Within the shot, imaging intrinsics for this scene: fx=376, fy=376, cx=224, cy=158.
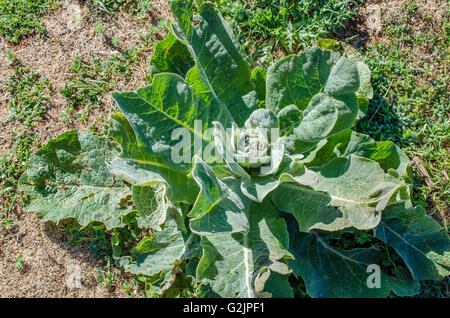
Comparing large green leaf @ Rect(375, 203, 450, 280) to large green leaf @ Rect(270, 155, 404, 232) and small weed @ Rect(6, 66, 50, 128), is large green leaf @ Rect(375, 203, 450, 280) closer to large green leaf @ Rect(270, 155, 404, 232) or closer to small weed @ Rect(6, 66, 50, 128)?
large green leaf @ Rect(270, 155, 404, 232)

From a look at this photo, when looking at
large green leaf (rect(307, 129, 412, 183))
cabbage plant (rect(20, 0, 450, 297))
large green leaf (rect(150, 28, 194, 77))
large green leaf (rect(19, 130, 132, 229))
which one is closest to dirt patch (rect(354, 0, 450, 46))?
cabbage plant (rect(20, 0, 450, 297))

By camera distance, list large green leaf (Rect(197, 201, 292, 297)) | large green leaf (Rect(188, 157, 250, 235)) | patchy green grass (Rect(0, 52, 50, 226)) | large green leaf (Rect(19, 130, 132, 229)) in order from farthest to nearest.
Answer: patchy green grass (Rect(0, 52, 50, 226))
large green leaf (Rect(19, 130, 132, 229))
large green leaf (Rect(197, 201, 292, 297))
large green leaf (Rect(188, 157, 250, 235))

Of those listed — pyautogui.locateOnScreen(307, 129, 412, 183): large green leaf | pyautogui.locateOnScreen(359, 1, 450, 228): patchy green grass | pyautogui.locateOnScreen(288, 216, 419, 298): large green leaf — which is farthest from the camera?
pyautogui.locateOnScreen(359, 1, 450, 228): patchy green grass

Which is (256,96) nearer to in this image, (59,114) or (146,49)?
(146,49)

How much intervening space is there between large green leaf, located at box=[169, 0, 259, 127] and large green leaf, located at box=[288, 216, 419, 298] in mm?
998

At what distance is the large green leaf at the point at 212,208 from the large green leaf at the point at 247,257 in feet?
1.07

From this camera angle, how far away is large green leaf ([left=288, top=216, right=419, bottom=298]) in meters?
2.46

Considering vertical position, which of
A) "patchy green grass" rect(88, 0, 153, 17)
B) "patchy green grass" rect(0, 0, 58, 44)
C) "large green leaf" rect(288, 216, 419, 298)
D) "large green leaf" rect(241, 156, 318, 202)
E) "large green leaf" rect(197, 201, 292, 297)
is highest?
"patchy green grass" rect(0, 0, 58, 44)

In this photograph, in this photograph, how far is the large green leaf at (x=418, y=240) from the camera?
238 cm

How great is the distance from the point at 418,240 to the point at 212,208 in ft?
4.59

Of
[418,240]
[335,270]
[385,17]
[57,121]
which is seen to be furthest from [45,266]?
[385,17]

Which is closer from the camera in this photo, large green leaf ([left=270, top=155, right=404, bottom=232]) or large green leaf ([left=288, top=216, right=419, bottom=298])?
large green leaf ([left=270, top=155, right=404, bottom=232])

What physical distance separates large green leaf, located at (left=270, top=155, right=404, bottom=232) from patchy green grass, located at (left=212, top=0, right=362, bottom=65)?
4.52ft

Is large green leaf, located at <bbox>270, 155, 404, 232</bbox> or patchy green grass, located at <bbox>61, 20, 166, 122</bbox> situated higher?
patchy green grass, located at <bbox>61, 20, 166, 122</bbox>
